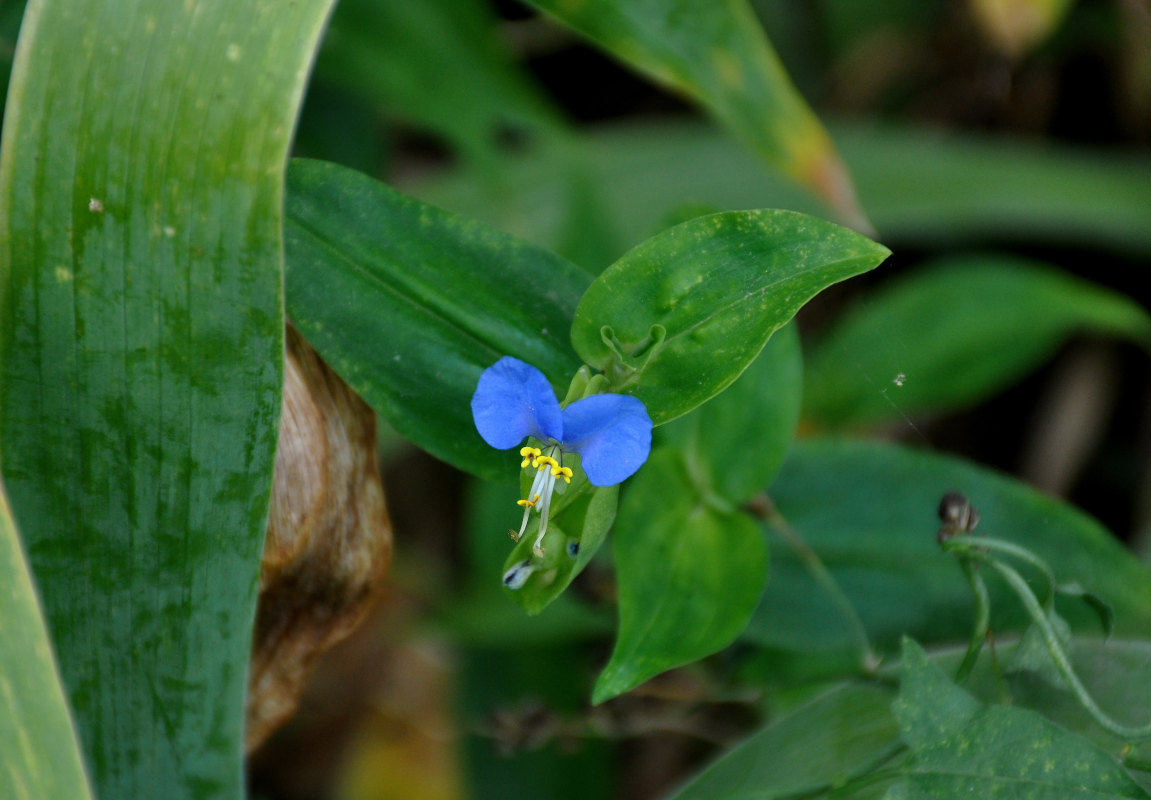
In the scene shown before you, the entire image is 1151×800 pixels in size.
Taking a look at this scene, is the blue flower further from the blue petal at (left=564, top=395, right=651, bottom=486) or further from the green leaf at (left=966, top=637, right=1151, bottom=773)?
the green leaf at (left=966, top=637, right=1151, bottom=773)

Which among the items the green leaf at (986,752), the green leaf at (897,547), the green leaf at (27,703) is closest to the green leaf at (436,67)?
the green leaf at (897,547)

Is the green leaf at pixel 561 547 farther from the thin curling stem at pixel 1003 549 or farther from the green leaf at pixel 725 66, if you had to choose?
the green leaf at pixel 725 66

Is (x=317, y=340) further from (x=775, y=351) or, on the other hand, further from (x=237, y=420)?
(x=775, y=351)

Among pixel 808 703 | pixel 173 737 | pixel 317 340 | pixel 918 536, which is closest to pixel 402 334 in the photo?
pixel 317 340

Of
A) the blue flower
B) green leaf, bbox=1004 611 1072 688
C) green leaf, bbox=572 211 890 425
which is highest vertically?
green leaf, bbox=572 211 890 425

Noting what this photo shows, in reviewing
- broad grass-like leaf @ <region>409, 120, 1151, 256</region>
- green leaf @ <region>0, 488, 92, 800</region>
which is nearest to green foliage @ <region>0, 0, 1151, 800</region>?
green leaf @ <region>0, 488, 92, 800</region>

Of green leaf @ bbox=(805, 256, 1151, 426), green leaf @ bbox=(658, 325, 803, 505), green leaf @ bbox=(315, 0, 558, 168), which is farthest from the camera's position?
green leaf @ bbox=(805, 256, 1151, 426)

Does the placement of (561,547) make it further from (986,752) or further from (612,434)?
(986,752)
